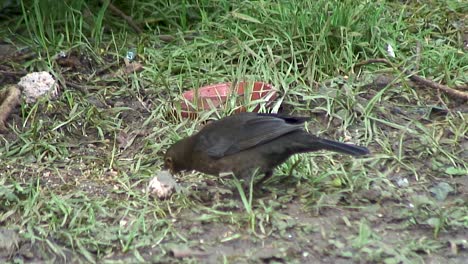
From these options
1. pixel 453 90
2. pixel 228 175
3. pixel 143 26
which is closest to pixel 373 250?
pixel 228 175

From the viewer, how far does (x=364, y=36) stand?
7.47 metres

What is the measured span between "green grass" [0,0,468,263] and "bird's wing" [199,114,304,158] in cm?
24

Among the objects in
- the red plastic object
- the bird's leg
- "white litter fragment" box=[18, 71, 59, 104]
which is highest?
the bird's leg

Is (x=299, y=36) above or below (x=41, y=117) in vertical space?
above

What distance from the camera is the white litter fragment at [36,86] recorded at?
6949mm

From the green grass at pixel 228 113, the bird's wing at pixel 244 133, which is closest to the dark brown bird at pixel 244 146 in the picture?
the bird's wing at pixel 244 133

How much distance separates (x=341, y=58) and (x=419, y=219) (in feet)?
6.51

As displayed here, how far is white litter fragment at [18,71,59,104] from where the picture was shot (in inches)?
274

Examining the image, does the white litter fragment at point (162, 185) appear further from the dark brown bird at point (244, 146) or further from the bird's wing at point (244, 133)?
the bird's wing at point (244, 133)

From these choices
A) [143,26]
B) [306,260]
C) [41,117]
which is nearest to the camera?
[306,260]

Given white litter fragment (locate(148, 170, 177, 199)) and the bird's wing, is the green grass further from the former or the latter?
the bird's wing

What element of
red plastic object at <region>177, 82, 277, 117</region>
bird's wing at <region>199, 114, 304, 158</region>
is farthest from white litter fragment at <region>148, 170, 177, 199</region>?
red plastic object at <region>177, 82, 277, 117</region>

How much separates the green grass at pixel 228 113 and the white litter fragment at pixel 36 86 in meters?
0.08

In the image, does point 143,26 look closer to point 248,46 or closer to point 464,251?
point 248,46
